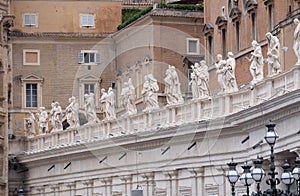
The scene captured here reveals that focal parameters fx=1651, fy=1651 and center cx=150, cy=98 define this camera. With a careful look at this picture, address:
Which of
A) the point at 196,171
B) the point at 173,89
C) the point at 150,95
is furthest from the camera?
the point at 150,95

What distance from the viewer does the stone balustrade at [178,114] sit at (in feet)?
156

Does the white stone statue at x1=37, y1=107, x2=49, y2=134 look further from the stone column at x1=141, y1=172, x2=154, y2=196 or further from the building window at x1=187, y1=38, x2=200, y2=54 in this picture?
the stone column at x1=141, y1=172, x2=154, y2=196

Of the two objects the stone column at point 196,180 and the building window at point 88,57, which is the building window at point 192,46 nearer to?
the building window at point 88,57

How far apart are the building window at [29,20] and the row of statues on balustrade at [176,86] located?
6.31 m

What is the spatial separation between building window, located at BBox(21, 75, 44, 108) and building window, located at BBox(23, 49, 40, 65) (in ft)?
2.45

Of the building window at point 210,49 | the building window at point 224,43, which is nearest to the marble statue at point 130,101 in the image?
the building window at point 224,43

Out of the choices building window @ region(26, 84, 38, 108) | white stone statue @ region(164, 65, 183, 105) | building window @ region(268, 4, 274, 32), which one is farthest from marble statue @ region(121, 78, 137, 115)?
building window @ region(26, 84, 38, 108)

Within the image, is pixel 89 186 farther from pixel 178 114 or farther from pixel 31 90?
pixel 31 90

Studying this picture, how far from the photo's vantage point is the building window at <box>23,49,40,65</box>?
284ft

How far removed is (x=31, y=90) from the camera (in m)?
86.6

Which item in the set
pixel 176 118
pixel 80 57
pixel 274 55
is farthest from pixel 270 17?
pixel 80 57

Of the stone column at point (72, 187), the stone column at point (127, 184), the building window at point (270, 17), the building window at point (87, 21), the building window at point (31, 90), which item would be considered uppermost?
the building window at point (87, 21)

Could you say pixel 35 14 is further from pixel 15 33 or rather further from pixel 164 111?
pixel 164 111

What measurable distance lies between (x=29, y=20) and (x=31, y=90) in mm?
3741
